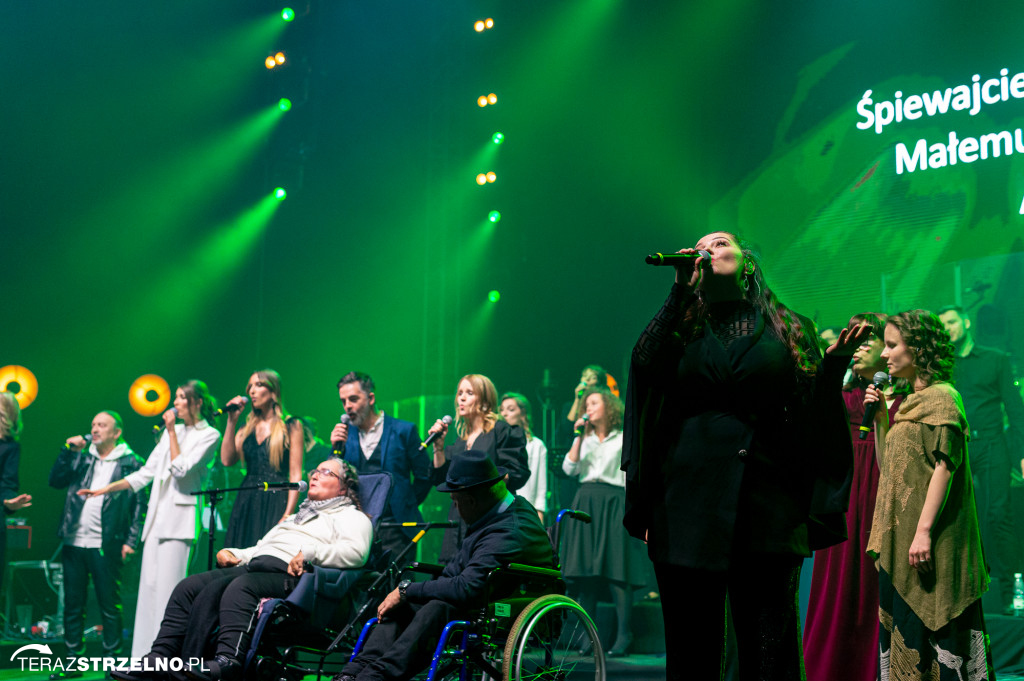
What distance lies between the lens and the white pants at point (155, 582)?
5590 mm

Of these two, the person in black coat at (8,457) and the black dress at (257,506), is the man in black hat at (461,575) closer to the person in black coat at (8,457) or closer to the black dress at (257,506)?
the black dress at (257,506)

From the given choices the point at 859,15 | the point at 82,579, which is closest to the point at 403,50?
the point at 859,15

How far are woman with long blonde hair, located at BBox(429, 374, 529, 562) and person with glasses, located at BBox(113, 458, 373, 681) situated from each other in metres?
0.63

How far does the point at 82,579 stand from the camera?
638 cm

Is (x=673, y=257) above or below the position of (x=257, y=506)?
above

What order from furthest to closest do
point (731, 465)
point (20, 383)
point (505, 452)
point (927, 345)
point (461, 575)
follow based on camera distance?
point (20, 383) < point (505, 452) < point (461, 575) < point (927, 345) < point (731, 465)

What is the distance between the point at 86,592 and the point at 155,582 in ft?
3.49

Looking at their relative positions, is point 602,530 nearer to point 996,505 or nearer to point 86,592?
point 996,505

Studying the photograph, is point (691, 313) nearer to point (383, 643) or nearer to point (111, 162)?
point (383, 643)

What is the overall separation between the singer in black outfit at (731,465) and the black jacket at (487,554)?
1.65 metres

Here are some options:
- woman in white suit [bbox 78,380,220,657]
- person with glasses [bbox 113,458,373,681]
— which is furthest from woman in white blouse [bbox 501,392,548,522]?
woman in white suit [bbox 78,380,220,657]

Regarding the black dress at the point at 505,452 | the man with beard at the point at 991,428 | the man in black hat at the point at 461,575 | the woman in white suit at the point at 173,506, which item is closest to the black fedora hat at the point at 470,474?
the man in black hat at the point at 461,575

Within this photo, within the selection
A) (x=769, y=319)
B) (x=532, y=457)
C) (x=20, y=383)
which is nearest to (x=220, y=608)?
(x=532, y=457)

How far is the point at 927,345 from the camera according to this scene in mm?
3498
